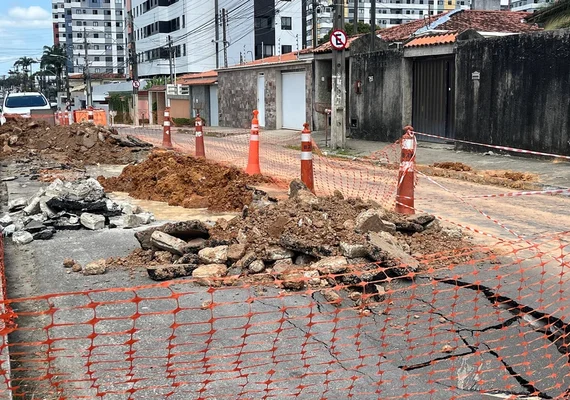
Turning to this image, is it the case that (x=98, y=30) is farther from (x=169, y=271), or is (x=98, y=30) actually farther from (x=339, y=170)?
(x=169, y=271)

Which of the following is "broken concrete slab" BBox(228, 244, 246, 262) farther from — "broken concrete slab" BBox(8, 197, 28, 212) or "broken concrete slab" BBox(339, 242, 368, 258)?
"broken concrete slab" BBox(8, 197, 28, 212)

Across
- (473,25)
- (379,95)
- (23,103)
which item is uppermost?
(473,25)

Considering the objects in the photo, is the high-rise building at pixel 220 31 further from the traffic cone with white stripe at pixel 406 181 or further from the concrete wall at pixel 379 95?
the traffic cone with white stripe at pixel 406 181

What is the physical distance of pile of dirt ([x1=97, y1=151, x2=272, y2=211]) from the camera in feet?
29.2

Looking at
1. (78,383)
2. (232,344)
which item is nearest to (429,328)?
(232,344)

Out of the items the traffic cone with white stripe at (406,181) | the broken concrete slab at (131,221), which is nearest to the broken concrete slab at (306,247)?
the traffic cone with white stripe at (406,181)

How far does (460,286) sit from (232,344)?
2062mm

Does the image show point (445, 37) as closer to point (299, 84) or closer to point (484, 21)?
point (484, 21)

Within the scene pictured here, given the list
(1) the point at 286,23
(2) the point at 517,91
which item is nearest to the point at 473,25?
(2) the point at 517,91

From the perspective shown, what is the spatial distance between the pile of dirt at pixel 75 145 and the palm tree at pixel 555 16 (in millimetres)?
14821

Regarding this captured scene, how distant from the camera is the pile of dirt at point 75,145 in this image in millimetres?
15578

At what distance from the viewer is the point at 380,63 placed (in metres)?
21.2

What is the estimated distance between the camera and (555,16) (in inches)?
874

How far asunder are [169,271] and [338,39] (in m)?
13.0
